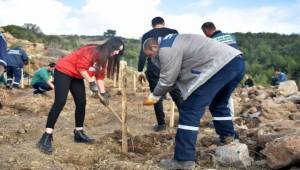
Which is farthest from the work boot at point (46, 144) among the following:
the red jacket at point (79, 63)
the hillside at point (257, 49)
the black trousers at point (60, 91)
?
the hillside at point (257, 49)

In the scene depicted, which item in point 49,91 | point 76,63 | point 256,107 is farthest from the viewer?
point 49,91

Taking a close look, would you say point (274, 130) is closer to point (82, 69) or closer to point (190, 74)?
point (190, 74)

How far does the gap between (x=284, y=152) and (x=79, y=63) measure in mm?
2519

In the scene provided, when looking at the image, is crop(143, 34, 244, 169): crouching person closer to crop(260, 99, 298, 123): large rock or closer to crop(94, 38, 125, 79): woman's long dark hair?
crop(94, 38, 125, 79): woman's long dark hair

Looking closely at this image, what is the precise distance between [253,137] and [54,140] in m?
2.65

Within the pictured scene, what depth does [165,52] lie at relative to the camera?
4.62 m

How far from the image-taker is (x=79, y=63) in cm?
550

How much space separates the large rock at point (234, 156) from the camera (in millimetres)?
4930

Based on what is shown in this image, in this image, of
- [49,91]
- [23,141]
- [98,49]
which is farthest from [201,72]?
[49,91]

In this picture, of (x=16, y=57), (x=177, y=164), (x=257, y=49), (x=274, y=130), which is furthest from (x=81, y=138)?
(x=257, y=49)

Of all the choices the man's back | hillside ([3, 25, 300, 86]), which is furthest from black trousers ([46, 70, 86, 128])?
hillside ([3, 25, 300, 86])

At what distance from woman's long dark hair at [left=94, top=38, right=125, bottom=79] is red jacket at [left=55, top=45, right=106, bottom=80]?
7cm

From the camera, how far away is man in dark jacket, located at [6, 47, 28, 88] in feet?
45.8

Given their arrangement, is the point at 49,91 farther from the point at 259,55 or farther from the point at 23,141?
the point at 259,55
